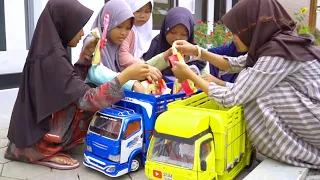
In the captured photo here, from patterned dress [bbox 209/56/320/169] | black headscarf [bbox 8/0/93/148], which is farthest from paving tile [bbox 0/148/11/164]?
patterned dress [bbox 209/56/320/169]

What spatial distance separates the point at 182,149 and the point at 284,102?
0.68m

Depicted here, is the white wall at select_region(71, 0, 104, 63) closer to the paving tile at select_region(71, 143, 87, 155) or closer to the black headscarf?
the paving tile at select_region(71, 143, 87, 155)

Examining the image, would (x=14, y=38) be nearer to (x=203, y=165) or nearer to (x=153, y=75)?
(x=153, y=75)

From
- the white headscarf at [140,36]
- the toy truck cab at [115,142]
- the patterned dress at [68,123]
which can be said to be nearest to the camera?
the toy truck cab at [115,142]

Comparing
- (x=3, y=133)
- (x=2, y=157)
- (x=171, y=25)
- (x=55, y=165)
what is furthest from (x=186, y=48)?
(x=3, y=133)

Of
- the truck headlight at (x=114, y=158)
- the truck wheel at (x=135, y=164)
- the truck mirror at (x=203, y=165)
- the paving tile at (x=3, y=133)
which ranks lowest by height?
the paving tile at (x=3, y=133)

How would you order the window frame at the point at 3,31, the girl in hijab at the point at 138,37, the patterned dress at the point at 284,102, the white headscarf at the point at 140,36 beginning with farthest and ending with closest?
the window frame at the point at 3,31 < the white headscarf at the point at 140,36 < the girl in hijab at the point at 138,37 < the patterned dress at the point at 284,102

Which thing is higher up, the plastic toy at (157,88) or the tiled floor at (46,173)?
the plastic toy at (157,88)

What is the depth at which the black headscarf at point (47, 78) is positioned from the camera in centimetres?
228

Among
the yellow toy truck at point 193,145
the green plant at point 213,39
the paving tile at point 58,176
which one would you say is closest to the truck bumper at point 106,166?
the paving tile at point 58,176

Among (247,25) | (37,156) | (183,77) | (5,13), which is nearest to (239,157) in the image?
(183,77)

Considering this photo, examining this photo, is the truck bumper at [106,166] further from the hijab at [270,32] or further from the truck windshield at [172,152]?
the hijab at [270,32]

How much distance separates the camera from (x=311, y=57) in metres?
2.05

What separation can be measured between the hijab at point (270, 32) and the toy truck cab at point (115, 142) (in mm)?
863
